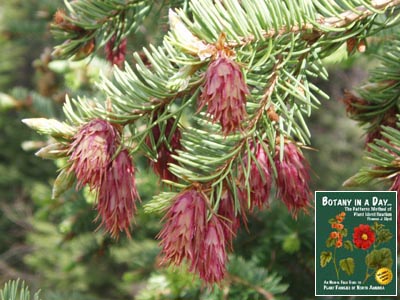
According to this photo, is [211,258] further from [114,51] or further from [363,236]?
[114,51]

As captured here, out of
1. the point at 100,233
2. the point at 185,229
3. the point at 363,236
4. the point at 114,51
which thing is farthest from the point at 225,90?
the point at 100,233

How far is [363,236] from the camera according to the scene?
750mm

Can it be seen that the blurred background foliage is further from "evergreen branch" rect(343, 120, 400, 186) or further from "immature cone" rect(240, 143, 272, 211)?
"evergreen branch" rect(343, 120, 400, 186)

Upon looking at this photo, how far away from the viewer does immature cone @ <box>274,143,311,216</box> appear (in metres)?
0.70

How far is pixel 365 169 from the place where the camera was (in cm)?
65

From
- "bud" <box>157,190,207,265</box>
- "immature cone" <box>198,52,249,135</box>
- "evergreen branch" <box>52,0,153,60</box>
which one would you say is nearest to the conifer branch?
"immature cone" <box>198,52,249,135</box>

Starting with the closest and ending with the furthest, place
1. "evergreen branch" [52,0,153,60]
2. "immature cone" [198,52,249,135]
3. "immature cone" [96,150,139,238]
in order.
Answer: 1. "immature cone" [198,52,249,135]
2. "immature cone" [96,150,139,238]
3. "evergreen branch" [52,0,153,60]

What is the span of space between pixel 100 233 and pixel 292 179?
123cm

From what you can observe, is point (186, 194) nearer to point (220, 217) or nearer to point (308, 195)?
point (220, 217)

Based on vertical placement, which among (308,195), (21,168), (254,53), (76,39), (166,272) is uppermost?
(21,168)

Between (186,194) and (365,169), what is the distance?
21 centimetres

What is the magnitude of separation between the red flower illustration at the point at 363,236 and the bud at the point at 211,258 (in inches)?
9.0

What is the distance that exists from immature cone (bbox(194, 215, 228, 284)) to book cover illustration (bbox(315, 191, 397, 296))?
22 centimetres

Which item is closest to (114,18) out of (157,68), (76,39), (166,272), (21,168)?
(76,39)
